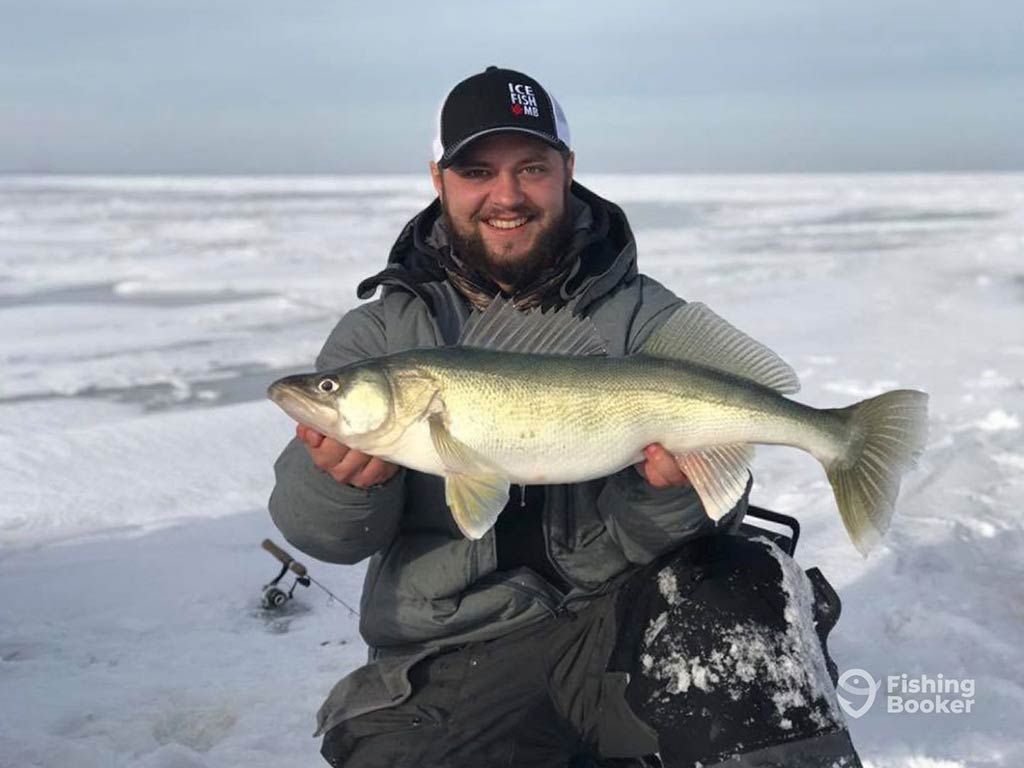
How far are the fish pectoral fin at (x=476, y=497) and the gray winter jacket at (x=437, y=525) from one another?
0.24 m

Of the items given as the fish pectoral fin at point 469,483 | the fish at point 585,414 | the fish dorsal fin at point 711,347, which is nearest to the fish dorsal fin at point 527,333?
the fish at point 585,414

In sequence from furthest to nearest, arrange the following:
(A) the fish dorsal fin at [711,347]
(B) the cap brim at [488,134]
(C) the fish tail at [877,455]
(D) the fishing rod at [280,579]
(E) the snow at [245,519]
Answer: (D) the fishing rod at [280,579]
(E) the snow at [245,519]
(B) the cap brim at [488,134]
(A) the fish dorsal fin at [711,347]
(C) the fish tail at [877,455]

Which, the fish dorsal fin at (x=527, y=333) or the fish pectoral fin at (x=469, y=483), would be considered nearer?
the fish pectoral fin at (x=469, y=483)

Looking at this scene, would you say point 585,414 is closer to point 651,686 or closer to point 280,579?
point 651,686

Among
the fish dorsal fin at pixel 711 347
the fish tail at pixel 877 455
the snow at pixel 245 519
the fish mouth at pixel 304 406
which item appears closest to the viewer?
the fish mouth at pixel 304 406

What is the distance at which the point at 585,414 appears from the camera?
2.57 meters

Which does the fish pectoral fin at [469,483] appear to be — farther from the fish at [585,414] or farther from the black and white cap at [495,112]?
the black and white cap at [495,112]

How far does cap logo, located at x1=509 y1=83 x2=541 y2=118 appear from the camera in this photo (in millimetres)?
3250

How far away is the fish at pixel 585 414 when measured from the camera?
2.51 metres

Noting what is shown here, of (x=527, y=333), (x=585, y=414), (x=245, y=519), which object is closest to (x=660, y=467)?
(x=585, y=414)

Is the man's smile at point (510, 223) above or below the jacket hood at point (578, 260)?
above

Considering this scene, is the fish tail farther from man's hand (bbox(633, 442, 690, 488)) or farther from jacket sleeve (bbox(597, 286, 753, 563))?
man's hand (bbox(633, 442, 690, 488))

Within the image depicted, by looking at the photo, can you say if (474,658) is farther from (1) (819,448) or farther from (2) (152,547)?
(2) (152,547)

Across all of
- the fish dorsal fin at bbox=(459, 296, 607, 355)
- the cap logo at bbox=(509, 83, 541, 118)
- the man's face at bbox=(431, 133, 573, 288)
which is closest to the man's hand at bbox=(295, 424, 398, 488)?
the fish dorsal fin at bbox=(459, 296, 607, 355)
